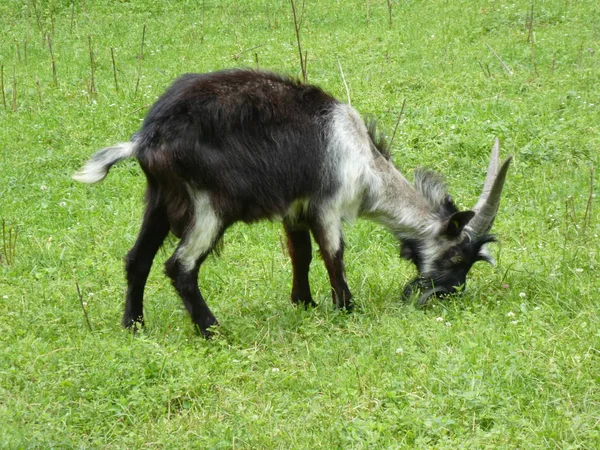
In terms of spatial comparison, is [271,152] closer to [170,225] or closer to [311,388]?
[170,225]

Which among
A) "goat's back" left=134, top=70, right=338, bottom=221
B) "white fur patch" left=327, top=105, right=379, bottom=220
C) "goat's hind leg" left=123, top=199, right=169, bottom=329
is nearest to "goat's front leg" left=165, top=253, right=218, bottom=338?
"goat's hind leg" left=123, top=199, right=169, bottom=329

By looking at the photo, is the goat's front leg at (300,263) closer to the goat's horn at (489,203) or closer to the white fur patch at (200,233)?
the white fur patch at (200,233)

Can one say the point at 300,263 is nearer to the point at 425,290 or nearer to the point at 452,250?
the point at 425,290

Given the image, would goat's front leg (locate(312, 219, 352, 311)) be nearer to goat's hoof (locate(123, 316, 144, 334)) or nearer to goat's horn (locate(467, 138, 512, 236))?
goat's horn (locate(467, 138, 512, 236))

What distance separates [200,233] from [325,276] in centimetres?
167

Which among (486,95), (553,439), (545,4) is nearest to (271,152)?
(553,439)

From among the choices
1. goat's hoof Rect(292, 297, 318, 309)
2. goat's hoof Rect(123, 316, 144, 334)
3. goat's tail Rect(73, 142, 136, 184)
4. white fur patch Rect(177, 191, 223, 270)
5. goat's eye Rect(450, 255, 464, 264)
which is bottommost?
goat's hoof Rect(292, 297, 318, 309)

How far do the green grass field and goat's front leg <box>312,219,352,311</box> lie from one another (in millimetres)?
126

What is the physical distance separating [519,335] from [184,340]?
212 cm

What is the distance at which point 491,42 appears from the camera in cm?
1223

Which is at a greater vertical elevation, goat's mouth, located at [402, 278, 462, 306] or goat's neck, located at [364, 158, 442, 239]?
goat's neck, located at [364, 158, 442, 239]

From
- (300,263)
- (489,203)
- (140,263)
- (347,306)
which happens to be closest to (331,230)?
(300,263)

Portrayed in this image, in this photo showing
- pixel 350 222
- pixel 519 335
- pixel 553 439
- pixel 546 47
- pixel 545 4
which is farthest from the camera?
pixel 545 4

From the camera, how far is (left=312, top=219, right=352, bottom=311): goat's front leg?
6.40 metres
